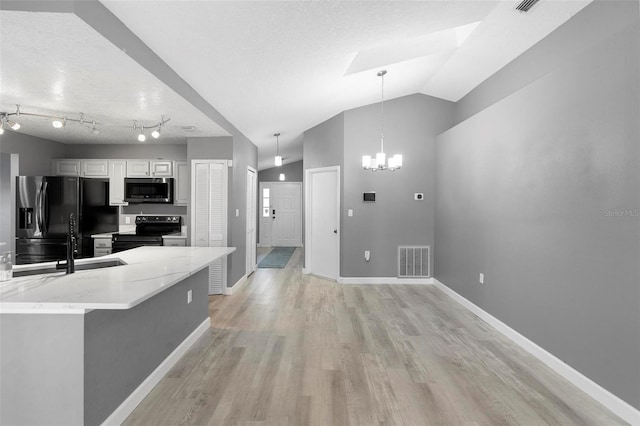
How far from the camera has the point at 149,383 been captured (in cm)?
229

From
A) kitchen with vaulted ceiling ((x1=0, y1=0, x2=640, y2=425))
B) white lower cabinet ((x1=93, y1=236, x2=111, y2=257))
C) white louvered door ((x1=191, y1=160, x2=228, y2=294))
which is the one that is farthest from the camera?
white lower cabinet ((x1=93, y1=236, x2=111, y2=257))

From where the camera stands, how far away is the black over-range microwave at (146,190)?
5.18m

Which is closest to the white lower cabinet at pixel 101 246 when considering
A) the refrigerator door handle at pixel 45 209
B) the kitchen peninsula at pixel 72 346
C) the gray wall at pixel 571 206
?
the refrigerator door handle at pixel 45 209

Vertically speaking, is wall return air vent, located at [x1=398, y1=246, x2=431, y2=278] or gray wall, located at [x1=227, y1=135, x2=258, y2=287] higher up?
gray wall, located at [x1=227, y1=135, x2=258, y2=287]

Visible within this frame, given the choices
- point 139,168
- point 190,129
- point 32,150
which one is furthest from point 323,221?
point 32,150

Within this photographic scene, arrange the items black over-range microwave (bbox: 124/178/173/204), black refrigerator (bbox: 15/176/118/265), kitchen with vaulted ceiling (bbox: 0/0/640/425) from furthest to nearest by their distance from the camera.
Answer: black over-range microwave (bbox: 124/178/173/204), black refrigerator (bbox: 15/176/118/265), kitchen with vaulted ceiling (bbox: 0/0/640/425)

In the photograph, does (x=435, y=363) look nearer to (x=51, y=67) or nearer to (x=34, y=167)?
(x=51, y=67)

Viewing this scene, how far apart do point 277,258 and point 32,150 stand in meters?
4.96

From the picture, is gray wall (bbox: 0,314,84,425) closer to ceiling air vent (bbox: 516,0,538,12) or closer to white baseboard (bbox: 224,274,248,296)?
white baseboard (bbox: 224,274,248,296)

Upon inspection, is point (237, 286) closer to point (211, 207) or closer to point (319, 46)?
point (211, 207)

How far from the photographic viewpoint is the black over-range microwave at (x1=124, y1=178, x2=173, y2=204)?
5.18 meters

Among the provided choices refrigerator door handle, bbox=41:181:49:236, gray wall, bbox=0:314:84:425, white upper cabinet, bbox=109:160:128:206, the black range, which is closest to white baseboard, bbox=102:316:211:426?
gray wall, bbox=0:314:84:425

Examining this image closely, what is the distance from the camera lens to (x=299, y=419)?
6.61ft

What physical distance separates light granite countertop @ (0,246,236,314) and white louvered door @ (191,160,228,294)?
6.67 ft
